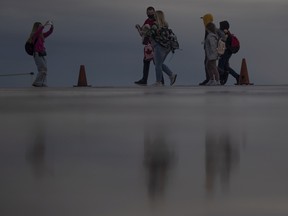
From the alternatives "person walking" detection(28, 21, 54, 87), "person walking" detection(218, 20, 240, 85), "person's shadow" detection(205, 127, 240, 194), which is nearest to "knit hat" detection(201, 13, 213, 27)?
"person walking" detection(218, 20, 240, 85)

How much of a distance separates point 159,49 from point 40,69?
2319mm

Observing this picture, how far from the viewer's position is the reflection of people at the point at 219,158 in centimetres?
96

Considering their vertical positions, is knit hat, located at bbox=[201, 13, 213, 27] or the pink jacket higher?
knit hat, located at bbox=[201, 13, 213, 27]

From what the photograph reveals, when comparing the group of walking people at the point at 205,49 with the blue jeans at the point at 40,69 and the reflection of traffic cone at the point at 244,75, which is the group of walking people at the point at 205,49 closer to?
the reflection of traffic cone at the point at 244,75

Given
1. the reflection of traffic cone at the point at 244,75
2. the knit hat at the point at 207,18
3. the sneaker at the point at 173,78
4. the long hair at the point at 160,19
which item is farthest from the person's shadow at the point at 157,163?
the reflection of traffic cone at the point at 244,75

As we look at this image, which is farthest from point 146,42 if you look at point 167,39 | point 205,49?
point 205,49

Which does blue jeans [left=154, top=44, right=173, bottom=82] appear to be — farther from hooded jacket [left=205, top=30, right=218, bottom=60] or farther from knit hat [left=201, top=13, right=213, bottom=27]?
knit hat [left=201, top=13, right=213, bottom=27]

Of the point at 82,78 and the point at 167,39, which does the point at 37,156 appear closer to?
the point at 167,39

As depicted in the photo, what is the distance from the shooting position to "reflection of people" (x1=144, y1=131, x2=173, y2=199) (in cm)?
88

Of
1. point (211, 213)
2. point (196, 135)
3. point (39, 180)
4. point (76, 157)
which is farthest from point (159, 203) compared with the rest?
point (196, 135)

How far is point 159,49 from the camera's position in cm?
1036

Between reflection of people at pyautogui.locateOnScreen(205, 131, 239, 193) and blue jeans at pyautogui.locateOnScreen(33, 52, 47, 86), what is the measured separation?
9.75 metres

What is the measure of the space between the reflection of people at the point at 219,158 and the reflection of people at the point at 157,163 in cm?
7

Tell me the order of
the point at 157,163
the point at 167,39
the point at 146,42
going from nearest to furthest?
1. the point at 157,163
2. the point at 167,39
3. the point at 146,42
